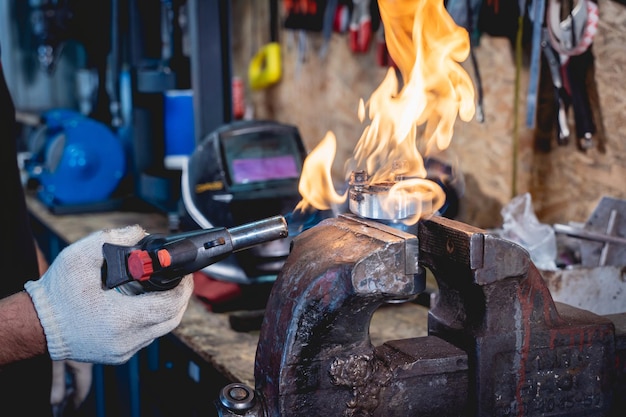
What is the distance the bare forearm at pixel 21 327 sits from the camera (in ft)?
4.23

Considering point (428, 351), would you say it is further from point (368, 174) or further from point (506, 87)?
point (506, 87)

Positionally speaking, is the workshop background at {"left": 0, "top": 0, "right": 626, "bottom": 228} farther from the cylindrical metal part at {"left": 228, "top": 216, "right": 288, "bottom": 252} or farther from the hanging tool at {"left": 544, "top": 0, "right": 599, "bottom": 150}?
the cylindrical metal part at {"left": 228, "top": 216, "right": 288, "bottom": 252}

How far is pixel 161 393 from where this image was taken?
2256 mm

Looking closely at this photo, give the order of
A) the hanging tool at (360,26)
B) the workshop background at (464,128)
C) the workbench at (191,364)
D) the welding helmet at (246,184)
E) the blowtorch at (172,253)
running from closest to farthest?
the blowtorch at (172,253), the workbench at (191,364), the workshop background at (464,128), the welding helmet at (246,184), the hanging tool at (360,26)

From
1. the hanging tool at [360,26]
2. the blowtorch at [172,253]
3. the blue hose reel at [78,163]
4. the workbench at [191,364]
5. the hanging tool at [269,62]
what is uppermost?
the hanging tool at [360,26]

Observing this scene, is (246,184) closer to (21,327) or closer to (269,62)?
(21,327)

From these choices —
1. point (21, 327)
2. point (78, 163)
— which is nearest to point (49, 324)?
point (21, 327)

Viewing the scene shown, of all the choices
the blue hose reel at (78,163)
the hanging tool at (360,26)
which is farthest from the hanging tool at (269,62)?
the blue hose reel at (78,163)

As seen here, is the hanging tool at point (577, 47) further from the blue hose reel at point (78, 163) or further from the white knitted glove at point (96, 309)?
the blue hose reel at point (78, 163)

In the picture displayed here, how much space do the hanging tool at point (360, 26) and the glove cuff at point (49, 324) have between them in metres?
2.38

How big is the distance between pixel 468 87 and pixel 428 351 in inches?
29.2

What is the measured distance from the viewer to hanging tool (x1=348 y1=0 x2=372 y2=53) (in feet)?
10.9

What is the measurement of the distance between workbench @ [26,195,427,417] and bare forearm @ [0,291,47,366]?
369mm

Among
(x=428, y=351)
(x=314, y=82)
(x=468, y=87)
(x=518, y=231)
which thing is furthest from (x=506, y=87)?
(x=314, y=82)
